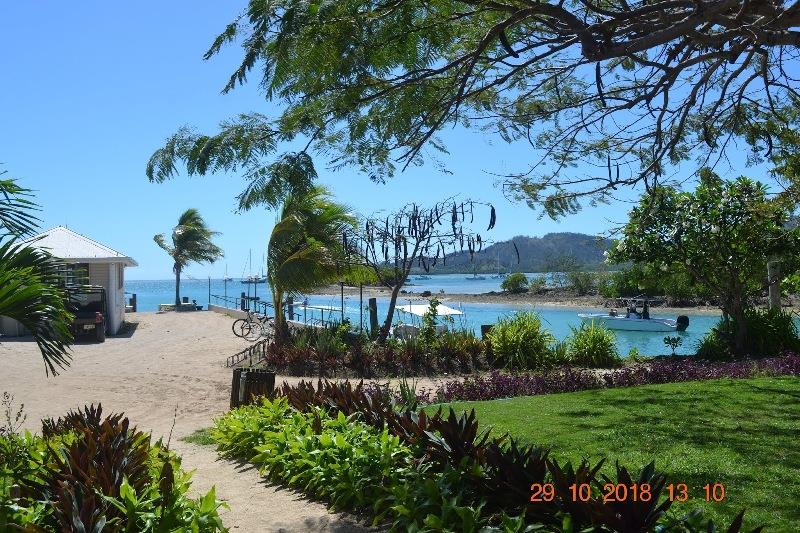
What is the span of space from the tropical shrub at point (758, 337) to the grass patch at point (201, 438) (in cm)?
1133

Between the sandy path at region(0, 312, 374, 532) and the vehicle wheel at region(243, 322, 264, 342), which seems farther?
the vehicle wheel at region(243, 322, 264, 342)

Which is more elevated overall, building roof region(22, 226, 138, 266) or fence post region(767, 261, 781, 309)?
building roof region(22, 226, 138, 266)

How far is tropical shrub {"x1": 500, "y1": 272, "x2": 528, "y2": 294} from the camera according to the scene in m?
69.2

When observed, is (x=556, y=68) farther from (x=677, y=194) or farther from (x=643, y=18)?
(x=677, y=194)

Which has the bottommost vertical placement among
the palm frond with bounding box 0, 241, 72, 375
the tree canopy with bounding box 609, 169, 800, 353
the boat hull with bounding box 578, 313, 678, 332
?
the boat hull with bounding box 578, 313, 678, 332

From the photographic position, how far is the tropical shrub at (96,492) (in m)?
4.14

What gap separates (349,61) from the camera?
6.61 metres

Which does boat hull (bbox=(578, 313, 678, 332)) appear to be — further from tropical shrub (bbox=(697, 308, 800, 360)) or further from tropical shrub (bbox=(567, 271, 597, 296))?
tropical shrub (bbox=(567, 271, 597, 296))

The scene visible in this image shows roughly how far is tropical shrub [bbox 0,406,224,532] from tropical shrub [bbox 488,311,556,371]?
10.1 m

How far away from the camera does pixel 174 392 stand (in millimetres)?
13070

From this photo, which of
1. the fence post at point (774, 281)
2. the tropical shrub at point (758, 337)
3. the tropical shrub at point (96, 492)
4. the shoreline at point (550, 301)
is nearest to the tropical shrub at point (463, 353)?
the tropical shrub at point (758, 337)

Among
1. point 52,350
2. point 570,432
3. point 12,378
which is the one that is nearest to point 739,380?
point 570,432

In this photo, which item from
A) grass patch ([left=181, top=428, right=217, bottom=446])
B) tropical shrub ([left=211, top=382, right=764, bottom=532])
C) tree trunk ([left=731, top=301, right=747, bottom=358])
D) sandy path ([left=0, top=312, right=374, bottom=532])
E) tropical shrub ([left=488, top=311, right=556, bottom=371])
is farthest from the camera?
tree trunk ([left=731, top=301, right=747, bottom=358])
